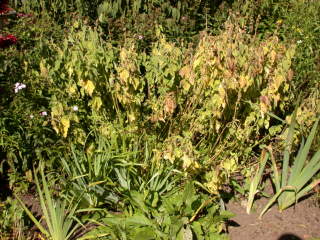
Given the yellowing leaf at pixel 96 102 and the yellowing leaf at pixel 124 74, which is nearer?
the yellowing leaf at pixel 124 74

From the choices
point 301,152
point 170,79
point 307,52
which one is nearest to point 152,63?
point 170,79

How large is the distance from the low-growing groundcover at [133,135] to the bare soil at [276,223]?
10cm

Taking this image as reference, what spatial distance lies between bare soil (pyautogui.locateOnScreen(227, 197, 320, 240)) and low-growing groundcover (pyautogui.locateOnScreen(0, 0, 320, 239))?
0.34 feet

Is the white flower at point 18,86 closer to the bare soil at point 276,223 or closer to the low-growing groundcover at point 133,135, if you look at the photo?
the low-growing groundcover at point 133,135

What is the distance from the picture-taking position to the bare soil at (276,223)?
2875 millimetres

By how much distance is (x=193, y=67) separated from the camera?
2814 mm

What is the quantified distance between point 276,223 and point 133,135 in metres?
1.26

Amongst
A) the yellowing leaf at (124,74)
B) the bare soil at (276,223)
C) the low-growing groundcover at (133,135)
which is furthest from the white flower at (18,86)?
the bare soil at (276,223)

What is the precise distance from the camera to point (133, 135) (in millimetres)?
3078

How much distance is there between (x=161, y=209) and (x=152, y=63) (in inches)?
45.0

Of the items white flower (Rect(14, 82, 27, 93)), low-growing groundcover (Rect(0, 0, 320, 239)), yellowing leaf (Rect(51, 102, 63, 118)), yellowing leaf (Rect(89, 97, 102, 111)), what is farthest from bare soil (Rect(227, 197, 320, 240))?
white flower (Rect(14, 82, 27, 93))

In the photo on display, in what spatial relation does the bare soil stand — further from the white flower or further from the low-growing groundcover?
the white flower

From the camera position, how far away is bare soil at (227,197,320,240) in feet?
9.43

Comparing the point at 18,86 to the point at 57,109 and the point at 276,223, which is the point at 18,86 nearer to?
the point at 57,109
